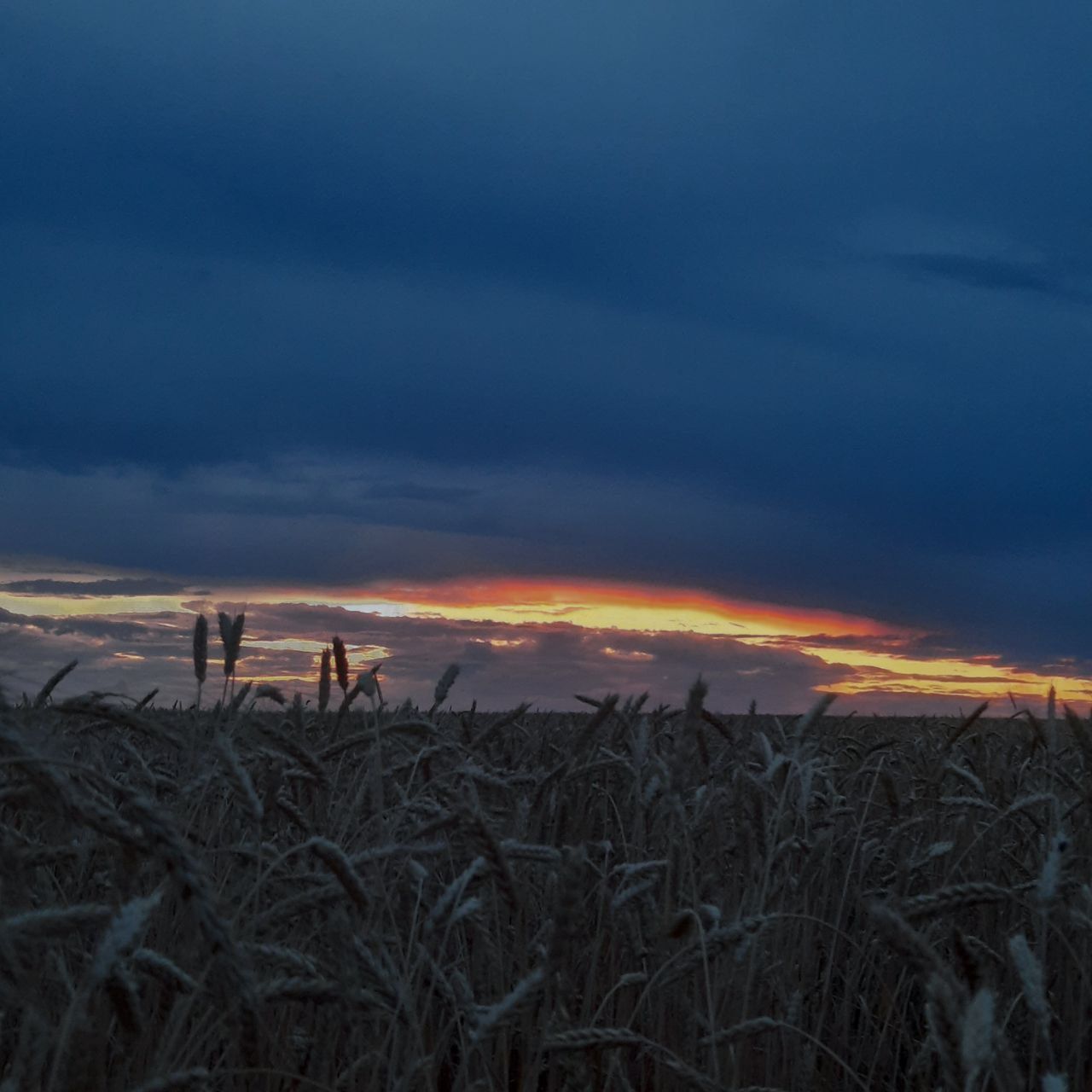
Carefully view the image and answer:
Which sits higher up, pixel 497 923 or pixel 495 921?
pixel 497 923

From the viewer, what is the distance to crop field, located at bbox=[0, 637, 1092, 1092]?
187cm

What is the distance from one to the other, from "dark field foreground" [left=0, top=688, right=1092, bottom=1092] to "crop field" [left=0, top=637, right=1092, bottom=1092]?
16 millimetres

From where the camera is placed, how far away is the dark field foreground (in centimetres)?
186

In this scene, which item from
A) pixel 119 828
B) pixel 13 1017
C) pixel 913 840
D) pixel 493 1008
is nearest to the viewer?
pixel 119 828

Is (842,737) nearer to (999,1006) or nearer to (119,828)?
(999,1006)

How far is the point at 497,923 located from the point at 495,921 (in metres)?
0.68

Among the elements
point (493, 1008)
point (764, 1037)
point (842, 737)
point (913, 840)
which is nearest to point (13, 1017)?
point (493, 1008)

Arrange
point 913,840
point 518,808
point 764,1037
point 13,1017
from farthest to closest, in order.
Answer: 1. point 913,840
2. point 518,808
3. point 764,1037
4. point 13,1017

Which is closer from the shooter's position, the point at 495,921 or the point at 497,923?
the point at 497,923

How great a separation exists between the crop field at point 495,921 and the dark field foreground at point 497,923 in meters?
0.02

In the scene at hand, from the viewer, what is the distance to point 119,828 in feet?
6.00

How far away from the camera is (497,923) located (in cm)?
340

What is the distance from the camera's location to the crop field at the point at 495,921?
187 cm

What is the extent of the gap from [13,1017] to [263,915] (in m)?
1.34
